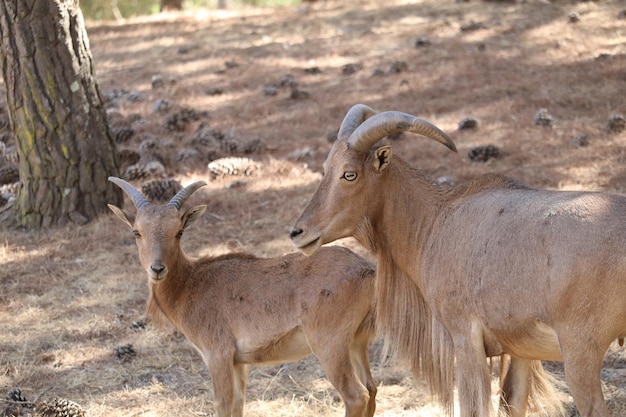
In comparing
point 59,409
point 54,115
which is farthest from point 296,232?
point 54,115

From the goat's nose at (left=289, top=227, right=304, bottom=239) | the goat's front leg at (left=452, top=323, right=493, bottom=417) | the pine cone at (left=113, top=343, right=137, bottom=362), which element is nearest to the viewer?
the goat's front leg at (left=452, top=323, right=493, bottom=417)

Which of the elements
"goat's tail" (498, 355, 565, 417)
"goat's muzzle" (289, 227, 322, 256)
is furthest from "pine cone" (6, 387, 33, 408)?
"goat's tail" (498, 355, 565, 417)

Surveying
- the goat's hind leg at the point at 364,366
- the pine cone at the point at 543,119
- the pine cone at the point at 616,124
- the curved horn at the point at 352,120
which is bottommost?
the pine cone at the point at 543,119

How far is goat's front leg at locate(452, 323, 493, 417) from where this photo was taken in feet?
16.4

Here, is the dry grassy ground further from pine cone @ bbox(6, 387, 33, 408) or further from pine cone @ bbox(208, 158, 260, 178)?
pine cone @ bbox(6, 387, 33, 408)

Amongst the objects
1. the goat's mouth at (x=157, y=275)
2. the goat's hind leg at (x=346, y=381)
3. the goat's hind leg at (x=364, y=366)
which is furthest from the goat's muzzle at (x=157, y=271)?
the goat's hind leg at (x=364, y=366)

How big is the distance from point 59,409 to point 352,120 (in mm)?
3093

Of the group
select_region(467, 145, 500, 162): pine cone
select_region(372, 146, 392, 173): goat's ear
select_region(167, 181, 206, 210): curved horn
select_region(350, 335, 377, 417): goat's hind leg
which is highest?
select_region(372, 146, 392, 173): goat's ear

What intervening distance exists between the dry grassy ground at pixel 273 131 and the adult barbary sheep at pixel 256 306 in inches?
21.7

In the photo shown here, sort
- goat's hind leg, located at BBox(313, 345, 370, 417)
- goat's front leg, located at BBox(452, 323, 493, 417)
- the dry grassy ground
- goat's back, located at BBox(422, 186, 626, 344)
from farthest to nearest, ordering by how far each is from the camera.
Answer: the dry grassy ground → goat's hind leg, located at BBox(313, 345, 370, 417) → goat's front leg, located at BBox(452, 323, 493, 417) → goat's back, located at BBox(422, 186, 626, 344)

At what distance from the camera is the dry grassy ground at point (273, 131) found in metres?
7.31

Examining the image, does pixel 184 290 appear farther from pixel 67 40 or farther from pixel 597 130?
pixel 597 130

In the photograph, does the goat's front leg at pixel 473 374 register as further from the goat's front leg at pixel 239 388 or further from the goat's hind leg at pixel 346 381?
the goat's front leg at pixel 239 388

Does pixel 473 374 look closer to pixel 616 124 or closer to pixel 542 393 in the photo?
pixel 542 393
